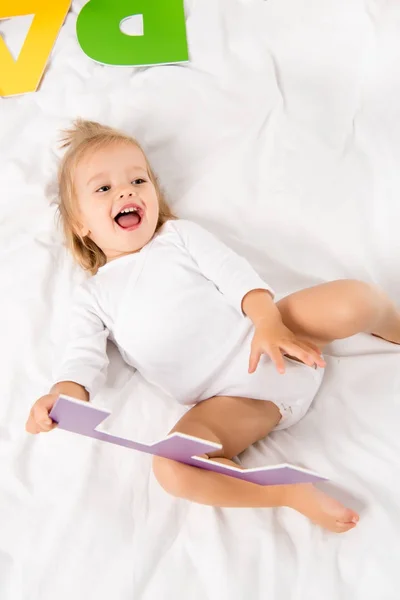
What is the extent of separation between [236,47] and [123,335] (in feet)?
2.39

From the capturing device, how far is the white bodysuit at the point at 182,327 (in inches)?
39.7

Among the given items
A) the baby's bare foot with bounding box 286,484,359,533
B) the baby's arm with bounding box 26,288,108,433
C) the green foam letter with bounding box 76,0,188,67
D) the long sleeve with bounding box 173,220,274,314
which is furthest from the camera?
the green foam letter with bounding box 76,0,188,67

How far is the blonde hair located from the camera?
1182 mm

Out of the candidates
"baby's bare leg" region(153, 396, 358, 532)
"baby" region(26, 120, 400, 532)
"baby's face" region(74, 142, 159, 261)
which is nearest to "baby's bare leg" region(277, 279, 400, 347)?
"baby" region(26, 120, 400, 532)

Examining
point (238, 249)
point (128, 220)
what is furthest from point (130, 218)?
point (238, 249)

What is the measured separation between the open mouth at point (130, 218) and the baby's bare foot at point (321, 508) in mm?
529

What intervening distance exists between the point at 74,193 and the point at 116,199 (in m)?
0.10

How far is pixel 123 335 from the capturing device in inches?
42.9

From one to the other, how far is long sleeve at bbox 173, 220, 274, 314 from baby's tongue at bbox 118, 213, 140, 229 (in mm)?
77

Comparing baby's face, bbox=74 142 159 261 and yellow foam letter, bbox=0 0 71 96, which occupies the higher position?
yellow foam letter, bbox=0 0 71 96

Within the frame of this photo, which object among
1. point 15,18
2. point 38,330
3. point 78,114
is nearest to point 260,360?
point 38,330

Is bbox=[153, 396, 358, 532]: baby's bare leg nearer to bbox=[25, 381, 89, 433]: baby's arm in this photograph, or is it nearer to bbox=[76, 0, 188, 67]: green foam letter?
bbox=[25, 381, 89, 433]: baby's arm

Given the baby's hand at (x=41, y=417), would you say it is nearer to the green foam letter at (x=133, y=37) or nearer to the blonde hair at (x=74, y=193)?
the blonde hair at (x=74, y=193)

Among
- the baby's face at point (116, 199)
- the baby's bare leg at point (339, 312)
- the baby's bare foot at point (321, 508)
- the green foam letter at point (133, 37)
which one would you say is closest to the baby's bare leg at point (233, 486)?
the baby's bare foot at point (321, 508)
